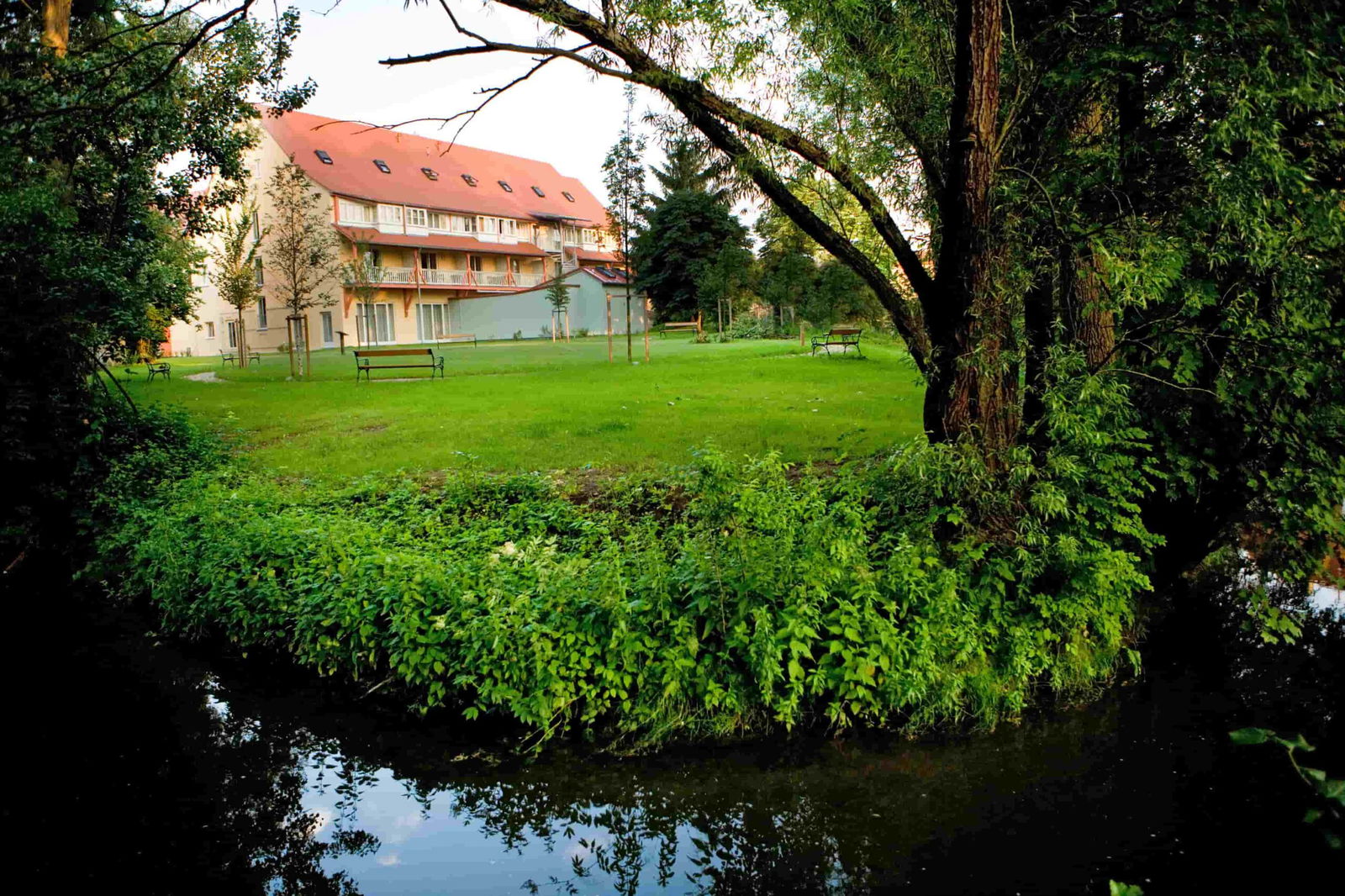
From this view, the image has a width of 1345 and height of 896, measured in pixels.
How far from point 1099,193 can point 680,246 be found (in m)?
44.5

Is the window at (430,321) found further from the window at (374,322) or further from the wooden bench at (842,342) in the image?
the wooden bench at (842,342)

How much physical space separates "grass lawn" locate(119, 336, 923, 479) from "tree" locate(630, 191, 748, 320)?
76.0 feet

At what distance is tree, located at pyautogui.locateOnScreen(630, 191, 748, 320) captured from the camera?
48531mm

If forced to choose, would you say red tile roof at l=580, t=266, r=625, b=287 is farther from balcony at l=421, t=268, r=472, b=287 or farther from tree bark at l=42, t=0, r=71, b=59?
tree bark at l=42, t=0, r=71, b=59

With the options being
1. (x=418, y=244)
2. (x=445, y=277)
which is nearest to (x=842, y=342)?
(x=418, y=244)

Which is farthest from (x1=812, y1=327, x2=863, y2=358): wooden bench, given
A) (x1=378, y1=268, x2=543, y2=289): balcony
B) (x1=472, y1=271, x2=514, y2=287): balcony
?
(x1=472, y1=271, x2=514, y2=287): balcony

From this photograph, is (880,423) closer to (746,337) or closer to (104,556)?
(104,556)

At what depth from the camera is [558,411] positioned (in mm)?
15492

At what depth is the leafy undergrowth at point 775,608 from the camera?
538 centimetres

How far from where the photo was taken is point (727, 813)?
478 centimetres

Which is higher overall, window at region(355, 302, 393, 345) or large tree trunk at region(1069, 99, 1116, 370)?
window at region(355, 302, 393, 345)

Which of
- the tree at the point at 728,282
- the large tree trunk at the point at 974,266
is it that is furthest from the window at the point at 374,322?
the large tree trunk at the point at 974,266

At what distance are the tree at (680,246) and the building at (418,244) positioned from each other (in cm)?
204

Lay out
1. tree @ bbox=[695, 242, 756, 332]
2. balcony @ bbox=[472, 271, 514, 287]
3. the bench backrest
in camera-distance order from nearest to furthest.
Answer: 1. the bench backrest
2. tree @ bbox=[695, 242, 756, 332]
3. balcony @ bbox=[472, 271, 514, 287]
